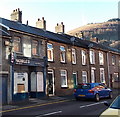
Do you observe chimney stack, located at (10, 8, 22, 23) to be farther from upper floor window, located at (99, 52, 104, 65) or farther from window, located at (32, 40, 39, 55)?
upper floor window, located at (99, 52, 104, 65)

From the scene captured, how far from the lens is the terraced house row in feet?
59.8

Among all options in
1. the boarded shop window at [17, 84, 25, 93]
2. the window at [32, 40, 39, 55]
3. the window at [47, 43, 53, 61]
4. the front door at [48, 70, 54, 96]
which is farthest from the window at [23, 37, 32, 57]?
the front door at [48, 70, 54, 96]

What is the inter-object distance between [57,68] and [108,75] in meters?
14.2

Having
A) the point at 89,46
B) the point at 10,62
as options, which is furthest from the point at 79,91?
the point at 89,46

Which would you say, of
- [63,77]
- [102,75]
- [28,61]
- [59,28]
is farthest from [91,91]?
[59,28]

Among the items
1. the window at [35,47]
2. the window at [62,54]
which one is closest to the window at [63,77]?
the window at [62,54]

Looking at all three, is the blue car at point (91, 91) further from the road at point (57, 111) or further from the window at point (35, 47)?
the window at point (35, 47)

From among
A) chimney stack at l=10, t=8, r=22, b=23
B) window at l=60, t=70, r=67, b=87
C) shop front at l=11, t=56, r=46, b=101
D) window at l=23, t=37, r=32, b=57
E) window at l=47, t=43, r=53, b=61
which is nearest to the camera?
shop front at l=11, t=56, r=46, b=101

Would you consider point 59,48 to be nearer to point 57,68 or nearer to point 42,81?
point 57,68

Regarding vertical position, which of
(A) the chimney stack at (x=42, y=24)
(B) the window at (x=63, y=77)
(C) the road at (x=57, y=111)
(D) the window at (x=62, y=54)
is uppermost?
(A) the chimney stack at (x=42, y=24)

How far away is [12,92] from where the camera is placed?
1817 cm

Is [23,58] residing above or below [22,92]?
above

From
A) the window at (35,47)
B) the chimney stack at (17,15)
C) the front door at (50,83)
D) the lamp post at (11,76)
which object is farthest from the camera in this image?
the chimney stack at (17,15)

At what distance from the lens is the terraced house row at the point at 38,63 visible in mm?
18234
